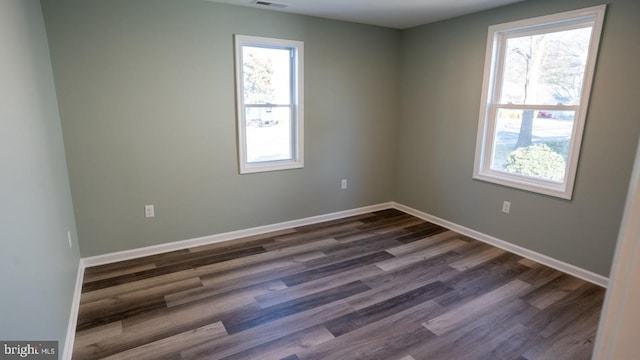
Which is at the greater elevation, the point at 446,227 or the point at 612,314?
the point at 612,314

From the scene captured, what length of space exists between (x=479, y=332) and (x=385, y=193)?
263cm

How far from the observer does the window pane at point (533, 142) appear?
3030mm

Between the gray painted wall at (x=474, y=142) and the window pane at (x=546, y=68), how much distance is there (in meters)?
0.20

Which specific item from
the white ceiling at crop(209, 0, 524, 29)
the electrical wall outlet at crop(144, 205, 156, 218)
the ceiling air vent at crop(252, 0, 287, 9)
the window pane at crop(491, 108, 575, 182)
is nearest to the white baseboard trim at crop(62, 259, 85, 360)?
the electrical wall outlet at crop(144, 205, 156, 218)

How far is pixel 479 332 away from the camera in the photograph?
7.45ft

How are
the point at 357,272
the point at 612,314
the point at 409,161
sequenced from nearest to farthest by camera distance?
the point at 612,314
the point at 357,272
the point at 409,161

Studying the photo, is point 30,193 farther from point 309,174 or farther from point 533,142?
point 533,142

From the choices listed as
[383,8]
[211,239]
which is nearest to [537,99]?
[383,8]

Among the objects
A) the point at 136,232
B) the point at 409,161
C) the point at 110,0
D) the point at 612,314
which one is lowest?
the point at 136,232

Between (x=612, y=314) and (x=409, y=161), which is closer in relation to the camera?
(x=612, y=314)

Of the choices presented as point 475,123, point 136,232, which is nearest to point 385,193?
point 475,123

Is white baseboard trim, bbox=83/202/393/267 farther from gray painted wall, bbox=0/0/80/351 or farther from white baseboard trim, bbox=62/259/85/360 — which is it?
gray painted wall, bbox=0/0/80/351

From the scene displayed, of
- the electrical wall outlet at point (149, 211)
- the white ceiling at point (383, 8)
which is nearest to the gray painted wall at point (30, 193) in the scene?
the electrical wall outlet at point (149, 211)

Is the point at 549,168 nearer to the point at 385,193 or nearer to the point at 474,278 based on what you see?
the point at 474,278
